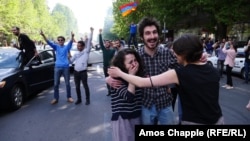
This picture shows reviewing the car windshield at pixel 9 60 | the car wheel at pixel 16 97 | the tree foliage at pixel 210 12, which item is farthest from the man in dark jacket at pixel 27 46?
the tree foliage at pixel 210 12

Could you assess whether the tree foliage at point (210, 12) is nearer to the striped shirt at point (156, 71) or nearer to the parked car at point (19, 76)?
the parked car at point (19, 76)

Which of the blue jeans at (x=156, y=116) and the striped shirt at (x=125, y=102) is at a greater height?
the striped shirt at (x=125, y=102)

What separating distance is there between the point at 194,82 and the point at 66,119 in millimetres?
5155

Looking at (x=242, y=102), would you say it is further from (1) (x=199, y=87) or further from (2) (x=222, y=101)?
(1) (x=199, y=87)

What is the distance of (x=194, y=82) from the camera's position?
242 centimetres

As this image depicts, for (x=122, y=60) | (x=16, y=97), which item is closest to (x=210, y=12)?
(x=16, y=97)

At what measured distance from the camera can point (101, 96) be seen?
9.92 metres

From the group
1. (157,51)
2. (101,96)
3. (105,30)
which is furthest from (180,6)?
(105,30)

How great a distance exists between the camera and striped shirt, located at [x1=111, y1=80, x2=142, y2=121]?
287 centimetres

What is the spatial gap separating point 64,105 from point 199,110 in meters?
6.58

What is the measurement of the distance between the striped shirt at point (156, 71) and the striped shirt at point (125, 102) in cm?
14

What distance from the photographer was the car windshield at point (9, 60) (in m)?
8.56

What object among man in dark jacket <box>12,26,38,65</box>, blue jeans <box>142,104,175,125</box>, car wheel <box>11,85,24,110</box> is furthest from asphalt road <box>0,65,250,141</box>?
blue jeans <box>142,104,175,125</box>

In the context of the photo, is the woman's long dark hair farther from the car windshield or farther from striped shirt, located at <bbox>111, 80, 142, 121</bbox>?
the car windshield
